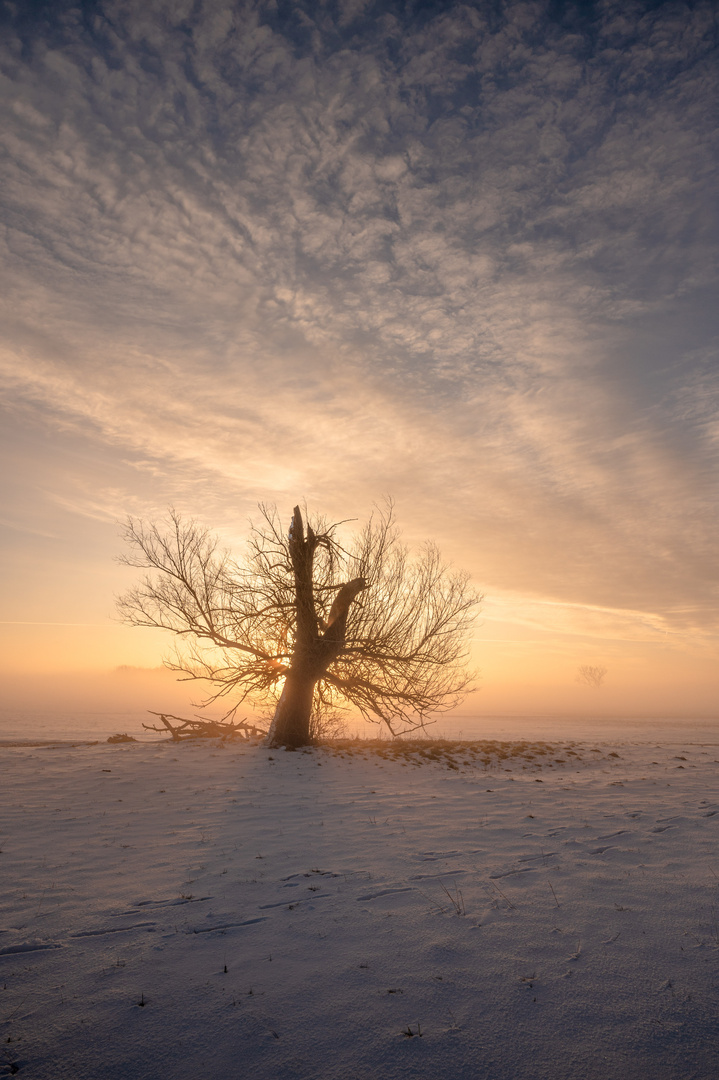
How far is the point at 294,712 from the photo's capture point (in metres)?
15.8

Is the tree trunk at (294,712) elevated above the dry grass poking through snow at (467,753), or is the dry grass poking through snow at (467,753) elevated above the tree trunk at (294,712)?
the tree trunk at (294,712)

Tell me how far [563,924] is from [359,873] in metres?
2.09

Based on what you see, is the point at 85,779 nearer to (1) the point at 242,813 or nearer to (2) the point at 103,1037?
(1) the point at 242,813

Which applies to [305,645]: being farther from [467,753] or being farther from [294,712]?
[467,753]

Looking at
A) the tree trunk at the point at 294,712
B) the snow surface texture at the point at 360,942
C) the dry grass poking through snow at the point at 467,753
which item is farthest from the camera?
the tree trunk at the point at 294,712

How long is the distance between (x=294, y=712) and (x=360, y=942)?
12.0 meters

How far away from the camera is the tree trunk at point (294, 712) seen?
15.6 metres

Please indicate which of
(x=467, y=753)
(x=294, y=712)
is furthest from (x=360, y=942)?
(x=294, y=712)

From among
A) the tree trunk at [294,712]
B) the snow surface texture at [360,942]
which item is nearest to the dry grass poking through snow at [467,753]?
the tree trunk at [294,712]

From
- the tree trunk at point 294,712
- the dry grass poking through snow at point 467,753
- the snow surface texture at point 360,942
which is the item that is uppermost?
the tree trunk at point 294,712

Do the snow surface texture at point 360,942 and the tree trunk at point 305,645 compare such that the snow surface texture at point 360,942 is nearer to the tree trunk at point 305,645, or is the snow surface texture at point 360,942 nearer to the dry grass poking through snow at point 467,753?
the dry grass poking through snow at point 467,753

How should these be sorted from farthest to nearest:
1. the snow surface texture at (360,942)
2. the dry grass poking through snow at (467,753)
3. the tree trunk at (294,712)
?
1. the tree trunk at (294,712)
2. the dry grass poking through snow at (467,753)
3. the snow surface texture at (360,942)

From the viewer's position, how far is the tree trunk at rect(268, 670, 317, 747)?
1559 centimetres

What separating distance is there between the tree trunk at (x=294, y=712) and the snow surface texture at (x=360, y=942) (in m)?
7.11
